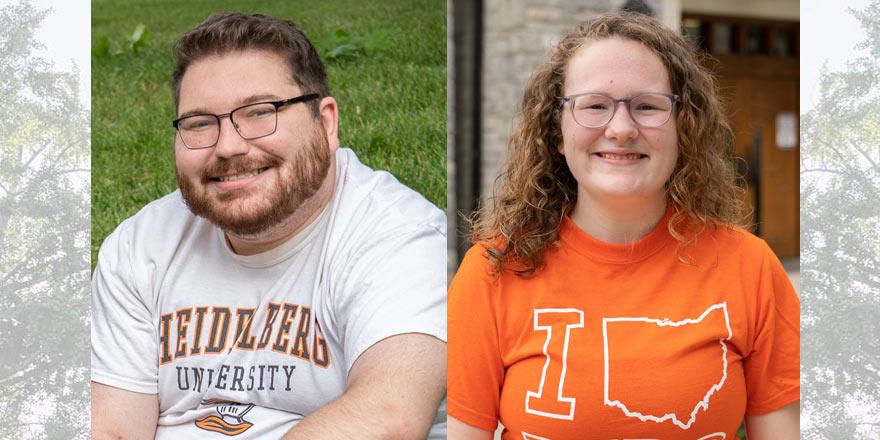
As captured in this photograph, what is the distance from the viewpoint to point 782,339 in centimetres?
184

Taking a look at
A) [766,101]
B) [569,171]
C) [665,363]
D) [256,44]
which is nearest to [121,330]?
[256,44]

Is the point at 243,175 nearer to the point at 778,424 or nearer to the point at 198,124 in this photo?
the point at 198,124

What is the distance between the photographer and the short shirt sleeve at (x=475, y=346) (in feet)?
6.16

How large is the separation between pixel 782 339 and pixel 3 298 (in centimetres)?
163

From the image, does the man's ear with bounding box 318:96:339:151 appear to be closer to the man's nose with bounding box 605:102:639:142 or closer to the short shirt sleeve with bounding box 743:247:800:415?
the man's nose with bounding box 605:102:639:142

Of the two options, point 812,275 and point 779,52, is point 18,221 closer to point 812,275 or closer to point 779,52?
point 812,275

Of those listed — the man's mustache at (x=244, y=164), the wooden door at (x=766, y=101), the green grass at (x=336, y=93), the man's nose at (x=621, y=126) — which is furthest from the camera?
the wooden door at (x=766, y=101)

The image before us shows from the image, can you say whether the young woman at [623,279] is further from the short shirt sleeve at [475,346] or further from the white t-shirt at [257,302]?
the white t-shirt at [257,302]

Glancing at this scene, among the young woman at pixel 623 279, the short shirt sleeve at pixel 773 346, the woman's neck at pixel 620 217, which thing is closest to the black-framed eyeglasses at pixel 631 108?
the young woman at pixel 623 279

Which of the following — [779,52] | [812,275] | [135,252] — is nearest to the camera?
[135,252]

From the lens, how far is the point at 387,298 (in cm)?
195

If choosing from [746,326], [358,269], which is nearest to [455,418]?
[358,269]

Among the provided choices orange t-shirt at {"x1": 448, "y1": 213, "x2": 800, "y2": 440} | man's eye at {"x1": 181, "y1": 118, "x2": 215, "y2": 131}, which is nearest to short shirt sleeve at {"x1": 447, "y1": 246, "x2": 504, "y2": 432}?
orange t-shirt at {"x1": 448, "y1": 213, "x2": 800, "y2": 440}

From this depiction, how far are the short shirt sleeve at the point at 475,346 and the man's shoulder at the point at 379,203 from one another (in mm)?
190
